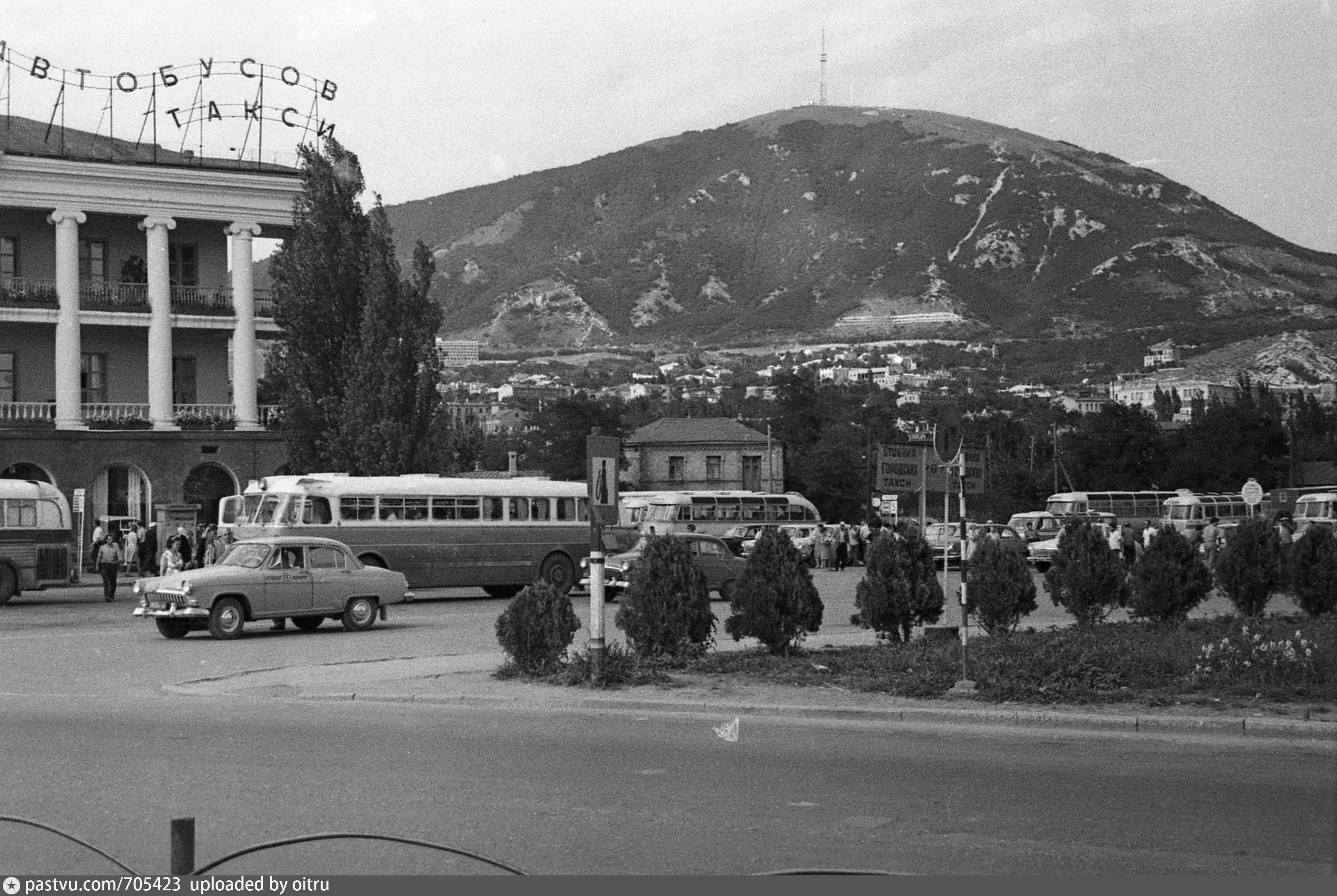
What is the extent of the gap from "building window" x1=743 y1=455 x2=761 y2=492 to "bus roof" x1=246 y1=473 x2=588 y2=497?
75.9m

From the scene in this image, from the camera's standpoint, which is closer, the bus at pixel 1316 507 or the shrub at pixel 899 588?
the shrub at pixel 899 588

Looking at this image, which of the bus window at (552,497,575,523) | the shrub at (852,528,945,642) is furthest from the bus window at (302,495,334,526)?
the shrub at (852,528,945,642)

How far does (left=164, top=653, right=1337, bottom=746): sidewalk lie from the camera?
13102mm

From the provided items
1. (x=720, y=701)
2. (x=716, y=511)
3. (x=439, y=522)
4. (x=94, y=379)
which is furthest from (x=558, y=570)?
(x=716, y=511)

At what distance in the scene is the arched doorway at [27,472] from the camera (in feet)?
157

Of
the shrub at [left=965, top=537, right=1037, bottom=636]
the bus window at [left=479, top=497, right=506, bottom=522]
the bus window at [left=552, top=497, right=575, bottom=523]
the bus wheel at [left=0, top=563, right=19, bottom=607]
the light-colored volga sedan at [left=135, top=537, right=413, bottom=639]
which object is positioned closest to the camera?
the shrub at [left=965, top=537, right=1037, bottom=636]

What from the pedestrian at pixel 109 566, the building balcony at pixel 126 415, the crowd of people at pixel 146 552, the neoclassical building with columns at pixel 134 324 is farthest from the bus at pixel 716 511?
the pedestrian at pixel 109 566

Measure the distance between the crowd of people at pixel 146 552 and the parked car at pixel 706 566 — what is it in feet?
27.6

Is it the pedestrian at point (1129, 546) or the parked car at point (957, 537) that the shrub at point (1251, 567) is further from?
the parked car at point (957, 537)

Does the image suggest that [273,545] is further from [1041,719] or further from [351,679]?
[1041,719]

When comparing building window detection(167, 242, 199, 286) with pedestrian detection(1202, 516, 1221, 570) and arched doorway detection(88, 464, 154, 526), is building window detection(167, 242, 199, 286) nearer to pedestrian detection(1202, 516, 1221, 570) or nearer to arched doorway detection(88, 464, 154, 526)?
arched doorway detection(88, 464, 154, 526)

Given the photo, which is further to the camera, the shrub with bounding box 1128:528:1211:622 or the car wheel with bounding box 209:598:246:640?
the car wheel with bounding box 209:598:246:640

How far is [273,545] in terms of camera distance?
23.9m

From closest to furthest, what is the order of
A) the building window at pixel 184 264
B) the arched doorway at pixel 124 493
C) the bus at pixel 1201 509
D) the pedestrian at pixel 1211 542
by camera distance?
1. the pedestrian at pixel 1211 542
2. the arched doorway at pixel 124 493
3. the building window at pixel 184 264
4. the bus at pixel 1201 509
